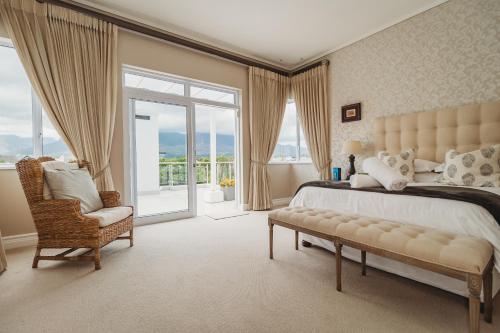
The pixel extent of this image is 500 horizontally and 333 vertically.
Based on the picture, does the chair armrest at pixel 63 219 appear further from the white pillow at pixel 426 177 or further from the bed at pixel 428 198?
the white pillow at pixel 426 177

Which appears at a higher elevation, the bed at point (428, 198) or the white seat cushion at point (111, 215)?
the bed at point (428, 198)

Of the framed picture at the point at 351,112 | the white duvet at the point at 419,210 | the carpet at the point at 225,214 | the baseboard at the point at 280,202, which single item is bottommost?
the carpet at the point at 225,214

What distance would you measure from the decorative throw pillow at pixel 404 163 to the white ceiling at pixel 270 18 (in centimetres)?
204

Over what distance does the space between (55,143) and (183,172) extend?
5.80ft

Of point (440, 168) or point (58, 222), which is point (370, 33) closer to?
point (440, 168)

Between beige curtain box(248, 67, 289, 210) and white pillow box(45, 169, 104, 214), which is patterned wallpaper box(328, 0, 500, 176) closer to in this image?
beige curtain box(248, 67, 289, 210)

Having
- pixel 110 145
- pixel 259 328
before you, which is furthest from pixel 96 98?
pixel 259 328

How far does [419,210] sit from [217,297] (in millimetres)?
1659

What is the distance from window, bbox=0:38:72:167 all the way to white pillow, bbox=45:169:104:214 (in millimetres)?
917

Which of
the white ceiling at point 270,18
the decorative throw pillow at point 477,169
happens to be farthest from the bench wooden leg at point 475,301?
the white ceiling at point 270,18

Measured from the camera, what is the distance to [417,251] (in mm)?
1340

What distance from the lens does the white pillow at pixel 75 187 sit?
2244 millimetres

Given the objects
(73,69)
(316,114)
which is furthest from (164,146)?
(316,114)

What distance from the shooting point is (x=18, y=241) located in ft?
8.86
